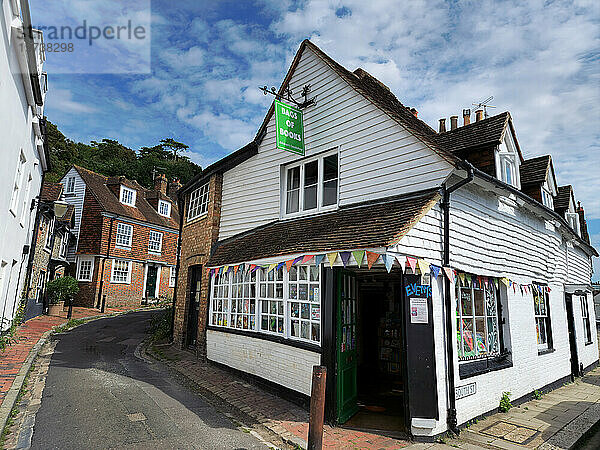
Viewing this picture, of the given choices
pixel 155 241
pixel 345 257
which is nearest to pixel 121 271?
pixel 155 241

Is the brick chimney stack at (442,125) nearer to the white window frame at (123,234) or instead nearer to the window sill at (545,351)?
the window sill at (545,351)

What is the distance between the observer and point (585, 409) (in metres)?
7.96

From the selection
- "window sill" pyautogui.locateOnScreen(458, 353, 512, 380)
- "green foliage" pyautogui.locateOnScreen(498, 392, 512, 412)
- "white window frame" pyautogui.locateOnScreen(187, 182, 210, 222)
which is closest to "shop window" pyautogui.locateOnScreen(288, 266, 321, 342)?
"window sill" pyautogui.locateOnScreen(458, 353, 512, 380)

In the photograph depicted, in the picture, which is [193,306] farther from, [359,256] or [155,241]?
[155,241]

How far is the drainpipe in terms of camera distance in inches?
235

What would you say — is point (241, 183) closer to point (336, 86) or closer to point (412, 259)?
point (336, 86)

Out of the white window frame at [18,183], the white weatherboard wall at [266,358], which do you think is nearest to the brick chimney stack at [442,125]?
the white weatherboard wall at [266,358]

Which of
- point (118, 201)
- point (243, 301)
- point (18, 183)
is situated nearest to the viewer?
point (243, 301)

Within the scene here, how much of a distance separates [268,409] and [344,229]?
371 centimetres

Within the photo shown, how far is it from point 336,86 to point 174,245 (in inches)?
1051

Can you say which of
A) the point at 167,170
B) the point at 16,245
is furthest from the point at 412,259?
the point at 167,170

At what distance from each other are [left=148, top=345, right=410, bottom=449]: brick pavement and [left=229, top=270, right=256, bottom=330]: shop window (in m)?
1.33

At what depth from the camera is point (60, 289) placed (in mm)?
19625

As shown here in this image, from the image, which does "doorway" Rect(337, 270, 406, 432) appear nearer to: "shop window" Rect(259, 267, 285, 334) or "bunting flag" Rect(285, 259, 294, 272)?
"bunting flag" Rect(285, 259, 294, 272)
